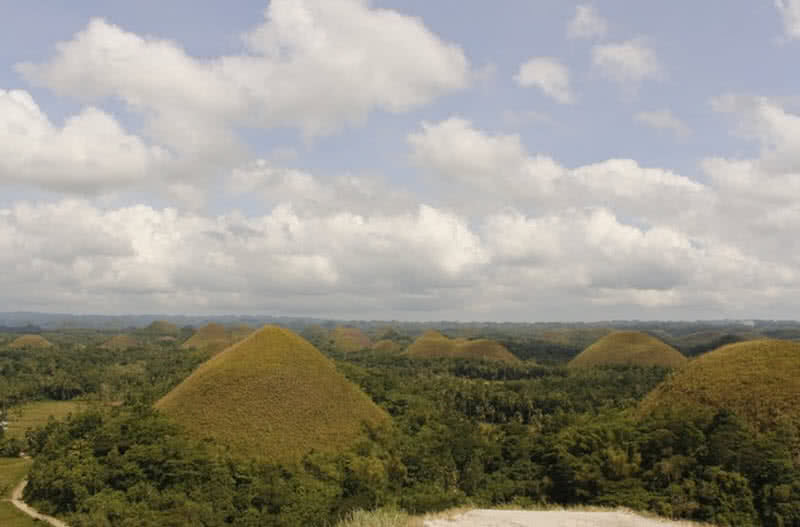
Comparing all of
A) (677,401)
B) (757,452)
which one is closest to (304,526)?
(757,452)

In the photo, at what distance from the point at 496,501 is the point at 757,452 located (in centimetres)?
1645

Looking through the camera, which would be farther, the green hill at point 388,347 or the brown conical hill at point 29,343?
the green hill at point 388,347

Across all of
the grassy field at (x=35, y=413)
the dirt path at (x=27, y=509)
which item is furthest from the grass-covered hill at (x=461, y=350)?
the dirt path at (x=27, y=509)

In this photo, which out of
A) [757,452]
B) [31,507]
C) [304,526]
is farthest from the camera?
[31,507]

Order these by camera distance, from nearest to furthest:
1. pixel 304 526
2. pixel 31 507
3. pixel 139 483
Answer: pixel 304 526 < pixel 139 483 < pixel 31 507

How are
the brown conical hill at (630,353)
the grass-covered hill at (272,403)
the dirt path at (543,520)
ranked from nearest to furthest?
1. the dirt path at (543,520)
2. the grass-covered hill at (272,403)
3. the brown conical hill at (630,353)

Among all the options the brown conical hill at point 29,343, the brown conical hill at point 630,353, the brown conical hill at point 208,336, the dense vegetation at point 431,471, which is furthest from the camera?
the brown conical hill at point 208,336

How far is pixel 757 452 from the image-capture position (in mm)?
31547

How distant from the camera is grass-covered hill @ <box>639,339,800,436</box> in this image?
121 ft

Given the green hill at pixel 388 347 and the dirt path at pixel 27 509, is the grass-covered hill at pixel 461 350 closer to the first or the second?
the green hill at pixel 388 347

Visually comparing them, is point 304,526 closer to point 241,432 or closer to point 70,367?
point 241,432

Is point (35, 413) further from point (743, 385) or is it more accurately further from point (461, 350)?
point (743, 385)

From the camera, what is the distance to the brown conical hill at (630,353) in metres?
103

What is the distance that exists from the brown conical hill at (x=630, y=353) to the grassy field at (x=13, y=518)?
318 ft
